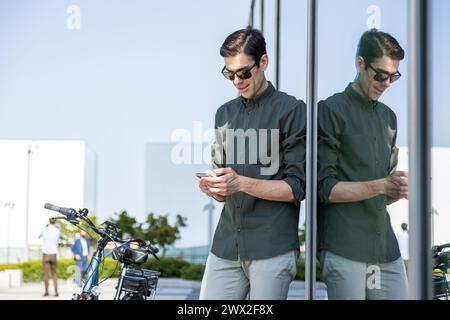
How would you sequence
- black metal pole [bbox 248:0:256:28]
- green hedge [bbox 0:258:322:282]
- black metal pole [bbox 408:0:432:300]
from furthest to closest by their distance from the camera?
black metal pole [bbox 248:0:256:28], green hedge [bbox 0:258:322:282], black metal pole [bbox 408:0:432:300]

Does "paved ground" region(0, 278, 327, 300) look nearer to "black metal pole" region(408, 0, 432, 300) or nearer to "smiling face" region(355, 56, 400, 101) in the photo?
"black metal pole" region(408, 0, 432, 300)

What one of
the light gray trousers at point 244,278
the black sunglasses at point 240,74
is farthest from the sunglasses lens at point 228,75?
the light gray trousers at point 244,278

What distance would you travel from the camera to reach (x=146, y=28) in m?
4.10

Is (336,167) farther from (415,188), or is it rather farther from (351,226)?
(415,188)

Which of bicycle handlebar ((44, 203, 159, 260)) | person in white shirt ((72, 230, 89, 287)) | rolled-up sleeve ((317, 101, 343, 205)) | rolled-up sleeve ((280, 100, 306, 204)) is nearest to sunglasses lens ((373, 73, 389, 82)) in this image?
rolled-up sleeve ((317, 101, 343, 205))

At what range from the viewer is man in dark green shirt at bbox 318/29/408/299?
3600 millimetres

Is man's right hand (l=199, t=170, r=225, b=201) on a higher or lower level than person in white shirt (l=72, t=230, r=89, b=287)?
higher

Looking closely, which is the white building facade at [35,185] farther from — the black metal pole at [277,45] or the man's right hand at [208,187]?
the black metal pole at [277,45]

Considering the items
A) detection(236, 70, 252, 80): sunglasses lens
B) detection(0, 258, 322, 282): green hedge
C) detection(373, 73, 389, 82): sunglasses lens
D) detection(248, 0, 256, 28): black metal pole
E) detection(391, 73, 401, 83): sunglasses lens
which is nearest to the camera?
detection(391, 73, 401, 83): sunglasses lens

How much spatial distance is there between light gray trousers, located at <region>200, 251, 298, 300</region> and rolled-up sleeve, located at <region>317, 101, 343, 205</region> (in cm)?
33

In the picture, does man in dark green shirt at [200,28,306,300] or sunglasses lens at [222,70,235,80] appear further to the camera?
sunglasses lens at [222,70,235,80]

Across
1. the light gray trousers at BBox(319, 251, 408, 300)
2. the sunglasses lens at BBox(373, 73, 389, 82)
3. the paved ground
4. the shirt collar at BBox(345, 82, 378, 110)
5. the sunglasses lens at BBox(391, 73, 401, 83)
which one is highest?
the sunglasses lens at BBox(373, 73, 389, 82)

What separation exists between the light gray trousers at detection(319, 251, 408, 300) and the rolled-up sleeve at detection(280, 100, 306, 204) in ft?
1.06

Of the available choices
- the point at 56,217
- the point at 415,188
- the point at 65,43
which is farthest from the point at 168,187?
the point at 415,188
